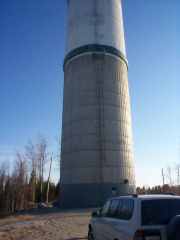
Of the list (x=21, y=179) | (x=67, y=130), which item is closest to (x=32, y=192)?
(x=21, y=179)

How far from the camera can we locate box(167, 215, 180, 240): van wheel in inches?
144

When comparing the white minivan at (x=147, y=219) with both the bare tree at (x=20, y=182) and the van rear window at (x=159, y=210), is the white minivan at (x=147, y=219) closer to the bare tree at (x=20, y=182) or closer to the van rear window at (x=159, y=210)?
the van rear window at (x=159, y=210)

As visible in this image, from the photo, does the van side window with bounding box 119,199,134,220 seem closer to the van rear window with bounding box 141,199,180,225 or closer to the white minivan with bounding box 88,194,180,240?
the white minivan with bounding box 88,194,180,240

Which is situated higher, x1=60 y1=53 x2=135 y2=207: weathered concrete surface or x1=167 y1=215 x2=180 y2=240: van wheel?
x1=60 y1=53 x2=135 y2=207: weathered concrete surface

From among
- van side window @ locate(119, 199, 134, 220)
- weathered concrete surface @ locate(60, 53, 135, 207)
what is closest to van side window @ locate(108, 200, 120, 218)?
van side window @ locate(119, 199, 134, 220)

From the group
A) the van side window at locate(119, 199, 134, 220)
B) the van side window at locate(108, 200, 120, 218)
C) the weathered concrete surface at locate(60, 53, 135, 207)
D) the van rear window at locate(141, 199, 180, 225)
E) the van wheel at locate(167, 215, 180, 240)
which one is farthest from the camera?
the weathered concrete surface at locate(60, 53, 135, 207)

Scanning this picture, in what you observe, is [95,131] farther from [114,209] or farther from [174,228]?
[174,228]

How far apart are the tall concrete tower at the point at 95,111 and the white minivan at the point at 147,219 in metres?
15.4

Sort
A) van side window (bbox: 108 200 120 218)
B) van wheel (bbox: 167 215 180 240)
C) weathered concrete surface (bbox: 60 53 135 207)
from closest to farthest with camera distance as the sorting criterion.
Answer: van wheel (bbox: 167 215 180 240)
van side window (bbox: 108 200 120 218)
weathered concrete surface (bbox: 60 53 135 207)

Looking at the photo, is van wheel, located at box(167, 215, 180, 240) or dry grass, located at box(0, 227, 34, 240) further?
dry grass, located at box(0, 227, 34, 240)

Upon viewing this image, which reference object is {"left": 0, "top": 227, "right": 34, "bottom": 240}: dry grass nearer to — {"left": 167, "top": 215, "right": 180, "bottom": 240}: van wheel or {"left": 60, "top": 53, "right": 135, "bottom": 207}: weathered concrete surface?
{"left": 167, "top": 215, "right": 180, "bottom": 240}: van wheel

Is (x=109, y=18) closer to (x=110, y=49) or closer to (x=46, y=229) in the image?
(x=110, y=49)

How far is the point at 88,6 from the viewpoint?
26.0 metres

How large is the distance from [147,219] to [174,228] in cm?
51
